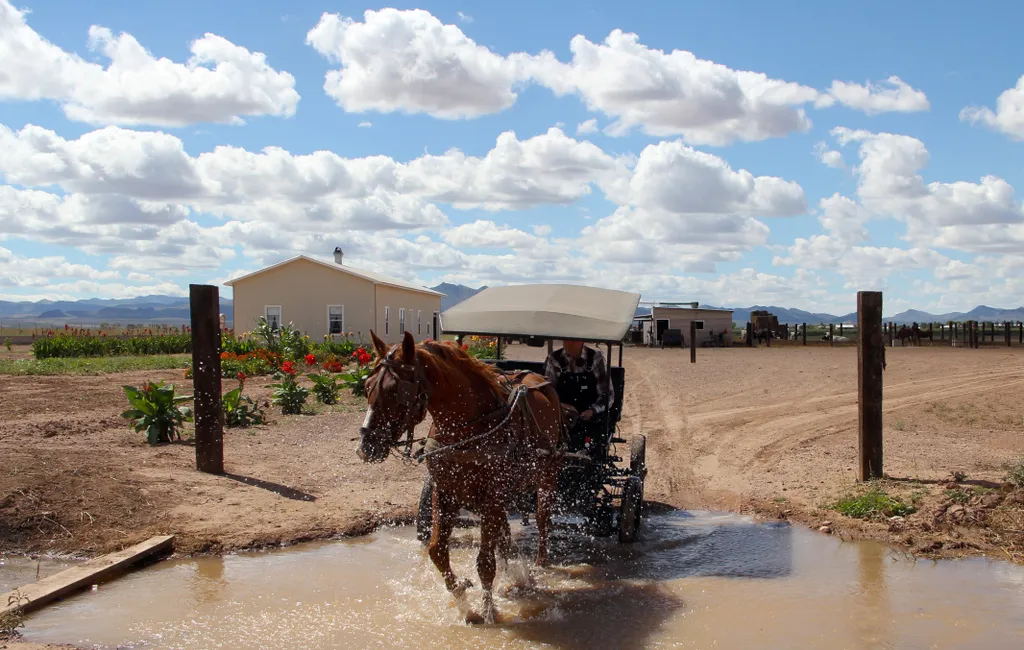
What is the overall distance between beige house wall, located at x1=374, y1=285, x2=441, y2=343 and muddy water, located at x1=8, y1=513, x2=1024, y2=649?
29.0 m

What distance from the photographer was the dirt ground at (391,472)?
8117mm

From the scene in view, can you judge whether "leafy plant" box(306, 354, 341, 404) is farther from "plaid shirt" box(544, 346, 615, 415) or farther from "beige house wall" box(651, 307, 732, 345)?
"beige house wall" box(651, 307, 732, 345)

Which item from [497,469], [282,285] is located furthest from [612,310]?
[282,285]

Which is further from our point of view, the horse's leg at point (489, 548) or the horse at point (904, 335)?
the horse at point (904, 335)

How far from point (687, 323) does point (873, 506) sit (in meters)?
43.6

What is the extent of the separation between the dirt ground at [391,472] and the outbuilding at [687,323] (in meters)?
32.3

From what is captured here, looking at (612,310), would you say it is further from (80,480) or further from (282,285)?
Result: (282,285)

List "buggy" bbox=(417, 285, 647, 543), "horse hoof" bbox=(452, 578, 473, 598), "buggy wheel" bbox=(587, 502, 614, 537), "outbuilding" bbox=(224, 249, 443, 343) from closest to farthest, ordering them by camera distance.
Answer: "horse hoof" bbox=(452, 578, 473, 598) < "buggy" bbox=(417, 285, 647, 543) < "buggy wheel" bbox=(587, 502, 614, 537) < "outbuilding" bbox=(224, 249, 443, 343)

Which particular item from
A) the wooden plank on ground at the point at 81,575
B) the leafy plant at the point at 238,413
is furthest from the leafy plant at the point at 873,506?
the leafy plant at the point at 238,413

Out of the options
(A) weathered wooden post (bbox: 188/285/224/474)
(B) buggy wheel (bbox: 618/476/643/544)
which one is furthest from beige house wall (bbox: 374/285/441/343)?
(B) buggy wheel (bbox: 618/476/643/544)

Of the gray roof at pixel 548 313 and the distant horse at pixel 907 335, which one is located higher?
the gray roof at pixel 548 313

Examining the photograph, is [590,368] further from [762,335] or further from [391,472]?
[762,335]

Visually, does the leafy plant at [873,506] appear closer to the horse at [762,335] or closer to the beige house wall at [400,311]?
the beige house wall at [400,311]

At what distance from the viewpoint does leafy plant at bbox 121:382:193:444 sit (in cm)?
1168
